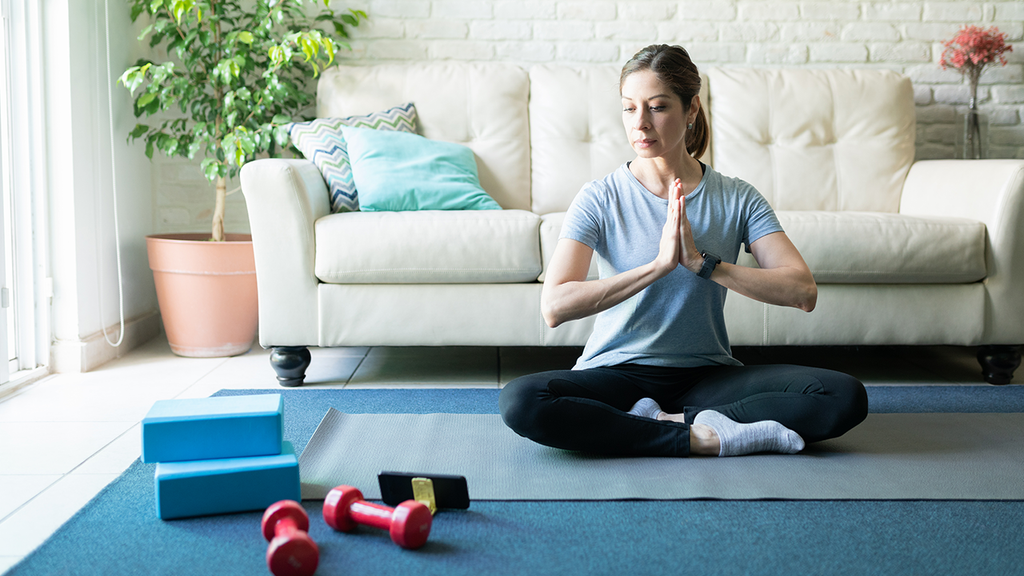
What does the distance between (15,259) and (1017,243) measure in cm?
291

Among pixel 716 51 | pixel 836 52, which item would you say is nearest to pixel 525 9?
pixel 716 51

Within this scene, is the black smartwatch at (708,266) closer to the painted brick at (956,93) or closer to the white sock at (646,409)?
the white sock at (646,409)

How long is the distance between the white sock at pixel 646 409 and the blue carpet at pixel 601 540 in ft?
0.92

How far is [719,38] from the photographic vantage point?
3.22 m

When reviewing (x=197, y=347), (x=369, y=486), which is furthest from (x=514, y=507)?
(x=197, y=347)

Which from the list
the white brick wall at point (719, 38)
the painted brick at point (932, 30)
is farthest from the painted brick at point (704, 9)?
the painted brick at point (932, 30)

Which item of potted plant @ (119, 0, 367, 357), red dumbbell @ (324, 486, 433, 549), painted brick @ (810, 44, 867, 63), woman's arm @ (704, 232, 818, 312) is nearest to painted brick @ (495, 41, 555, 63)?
potted plant @ (119, 0, 367, 357)

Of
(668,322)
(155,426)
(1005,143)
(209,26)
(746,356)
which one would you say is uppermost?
(209,26)

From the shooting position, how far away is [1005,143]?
3285mm

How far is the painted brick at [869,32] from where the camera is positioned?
3.23 m

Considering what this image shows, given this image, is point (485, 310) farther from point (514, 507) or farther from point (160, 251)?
point (160, 251)

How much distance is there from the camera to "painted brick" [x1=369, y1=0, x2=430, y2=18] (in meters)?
3.12

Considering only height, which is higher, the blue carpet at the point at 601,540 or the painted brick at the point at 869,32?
the painted brick at the point at 869,32

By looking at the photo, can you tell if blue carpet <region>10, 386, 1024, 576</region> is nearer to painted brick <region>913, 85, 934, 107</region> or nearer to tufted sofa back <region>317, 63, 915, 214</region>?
tufted sofa back <region>317, 63, 915, 214</region>
